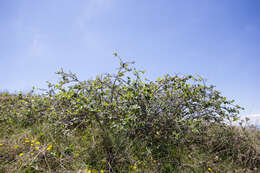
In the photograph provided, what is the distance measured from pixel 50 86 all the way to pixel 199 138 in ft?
13.4

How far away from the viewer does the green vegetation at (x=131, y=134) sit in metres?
2.67

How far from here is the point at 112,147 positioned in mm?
2869

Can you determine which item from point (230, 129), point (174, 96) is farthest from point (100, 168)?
point (230, 129)

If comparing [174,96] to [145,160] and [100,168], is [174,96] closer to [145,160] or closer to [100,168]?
[145,160]

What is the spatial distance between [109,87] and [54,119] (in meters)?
1.54

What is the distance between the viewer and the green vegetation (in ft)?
8.75

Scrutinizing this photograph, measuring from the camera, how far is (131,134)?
3.20 m

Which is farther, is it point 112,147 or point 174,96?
point 174,96

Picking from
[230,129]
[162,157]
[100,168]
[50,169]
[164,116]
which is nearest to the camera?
[50,169]

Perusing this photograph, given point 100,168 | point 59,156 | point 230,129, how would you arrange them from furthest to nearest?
1. point 230,129
2. point 59,156
3. point 100,168

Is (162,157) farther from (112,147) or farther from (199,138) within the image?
(199,138)

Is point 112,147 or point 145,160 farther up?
point 112,147

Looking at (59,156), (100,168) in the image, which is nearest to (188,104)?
(100,168)

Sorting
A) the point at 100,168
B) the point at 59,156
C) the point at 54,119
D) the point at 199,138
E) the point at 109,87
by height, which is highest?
the point at 109,87
